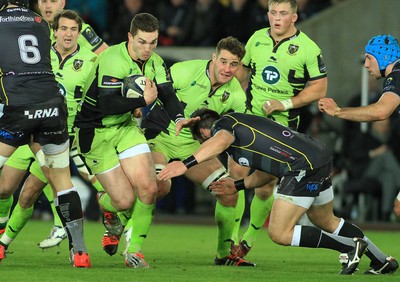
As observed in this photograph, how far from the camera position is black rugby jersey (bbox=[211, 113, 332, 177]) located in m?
10.5

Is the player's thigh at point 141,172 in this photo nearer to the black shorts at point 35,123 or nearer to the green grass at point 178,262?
the green grass at point 178,262

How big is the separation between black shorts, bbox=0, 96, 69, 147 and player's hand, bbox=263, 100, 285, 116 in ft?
8.68

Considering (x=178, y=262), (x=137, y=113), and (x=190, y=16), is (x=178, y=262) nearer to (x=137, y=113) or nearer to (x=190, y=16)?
(x=137, y=113)

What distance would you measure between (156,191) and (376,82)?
8.86 meters

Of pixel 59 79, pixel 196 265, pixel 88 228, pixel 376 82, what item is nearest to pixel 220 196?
pixel 196 265

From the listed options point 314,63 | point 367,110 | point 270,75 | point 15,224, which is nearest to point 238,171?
point 270,75

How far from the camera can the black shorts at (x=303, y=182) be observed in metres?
10.5

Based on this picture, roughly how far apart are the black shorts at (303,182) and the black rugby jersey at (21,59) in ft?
7.72

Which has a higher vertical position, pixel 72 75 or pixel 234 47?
pixel 234 47

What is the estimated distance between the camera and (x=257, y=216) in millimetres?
12375

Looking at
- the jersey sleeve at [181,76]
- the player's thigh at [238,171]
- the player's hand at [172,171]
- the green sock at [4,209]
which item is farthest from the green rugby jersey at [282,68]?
the green sock at [4,209]

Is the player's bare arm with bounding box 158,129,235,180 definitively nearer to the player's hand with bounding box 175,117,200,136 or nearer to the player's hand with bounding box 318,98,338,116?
the player's hand with bounding box 175,117,200,136

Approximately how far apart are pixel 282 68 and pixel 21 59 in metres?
3.39

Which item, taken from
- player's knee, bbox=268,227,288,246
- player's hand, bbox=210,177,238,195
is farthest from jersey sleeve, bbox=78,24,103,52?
player's knee, bbox=268,227,288,246
